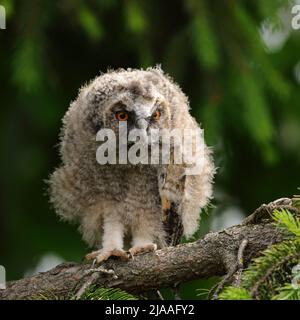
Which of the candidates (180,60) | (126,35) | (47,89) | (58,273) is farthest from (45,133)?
(58,273)

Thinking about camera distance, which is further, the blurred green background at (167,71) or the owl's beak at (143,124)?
the blurred green background at (167,71)

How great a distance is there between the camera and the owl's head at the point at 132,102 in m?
4.31

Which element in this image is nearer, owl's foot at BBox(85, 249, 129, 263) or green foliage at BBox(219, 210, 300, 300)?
green foliage at BBox(219, 210, 300, 300)

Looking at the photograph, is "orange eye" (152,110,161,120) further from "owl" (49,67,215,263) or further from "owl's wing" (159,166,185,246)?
"owl's wing" (159,166,185,246)

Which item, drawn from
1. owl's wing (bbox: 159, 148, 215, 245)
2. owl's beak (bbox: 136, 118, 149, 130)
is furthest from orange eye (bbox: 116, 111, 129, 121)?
owl's wing (bbox: 159, 148, 215, 245)

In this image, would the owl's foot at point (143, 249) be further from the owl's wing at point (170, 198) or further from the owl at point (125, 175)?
the owl's wing at point (170, 198)

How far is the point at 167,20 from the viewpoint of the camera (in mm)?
5605

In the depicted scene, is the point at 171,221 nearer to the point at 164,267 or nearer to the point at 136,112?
the point at 136,112

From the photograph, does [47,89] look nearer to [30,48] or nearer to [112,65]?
[112,65]

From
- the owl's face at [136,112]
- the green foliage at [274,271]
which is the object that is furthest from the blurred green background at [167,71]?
the green foliage at [274,271]

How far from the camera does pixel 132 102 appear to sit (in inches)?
170

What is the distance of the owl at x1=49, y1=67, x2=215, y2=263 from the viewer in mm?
4363

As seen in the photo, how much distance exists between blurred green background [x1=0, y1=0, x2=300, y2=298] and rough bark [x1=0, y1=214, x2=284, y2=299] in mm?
1426

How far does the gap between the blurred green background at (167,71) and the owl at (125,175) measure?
0.43 metres
